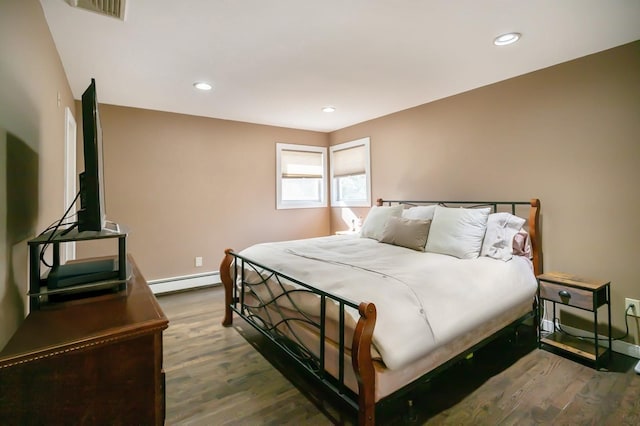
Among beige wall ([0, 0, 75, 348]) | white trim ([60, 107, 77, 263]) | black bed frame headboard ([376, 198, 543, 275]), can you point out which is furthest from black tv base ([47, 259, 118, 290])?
black bed frame headboard ([376, 198, 543, 275])

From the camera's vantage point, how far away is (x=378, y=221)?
11.8ft

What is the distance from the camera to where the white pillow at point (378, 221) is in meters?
3.52

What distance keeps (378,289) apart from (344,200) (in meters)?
3.50

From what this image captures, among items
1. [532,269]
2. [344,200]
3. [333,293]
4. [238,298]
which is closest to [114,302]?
[333,293]

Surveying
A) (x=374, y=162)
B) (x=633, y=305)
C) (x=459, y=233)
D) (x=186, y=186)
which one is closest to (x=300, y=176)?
(x=374, y=162)

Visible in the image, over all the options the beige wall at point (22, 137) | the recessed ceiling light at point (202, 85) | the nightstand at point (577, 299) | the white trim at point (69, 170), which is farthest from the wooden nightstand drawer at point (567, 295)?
the white trim at point (69, 170)

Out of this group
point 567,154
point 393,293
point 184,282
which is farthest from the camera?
point 184,282

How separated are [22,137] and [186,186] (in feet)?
9.25

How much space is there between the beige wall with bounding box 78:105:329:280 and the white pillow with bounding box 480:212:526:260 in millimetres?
3015

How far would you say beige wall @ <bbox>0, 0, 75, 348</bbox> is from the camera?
1.17 m

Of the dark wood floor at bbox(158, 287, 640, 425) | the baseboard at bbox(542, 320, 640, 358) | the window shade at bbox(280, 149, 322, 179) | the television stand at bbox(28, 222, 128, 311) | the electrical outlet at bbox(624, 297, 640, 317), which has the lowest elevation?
the dark wood floor at bbox(158, 287, 640, 425)

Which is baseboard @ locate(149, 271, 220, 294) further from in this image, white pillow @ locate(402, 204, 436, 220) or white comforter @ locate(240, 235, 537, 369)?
white pillow @ locate(402, 204, 436, 220)

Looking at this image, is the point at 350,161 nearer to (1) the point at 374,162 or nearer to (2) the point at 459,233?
(1) the point at 374,162

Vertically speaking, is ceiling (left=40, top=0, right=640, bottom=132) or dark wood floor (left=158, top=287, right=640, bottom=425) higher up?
ceiling (left=40, top=0, right=640, bottom=132)
